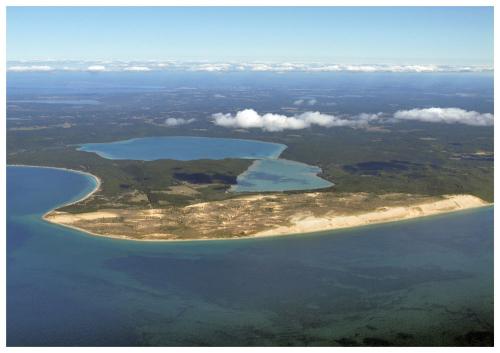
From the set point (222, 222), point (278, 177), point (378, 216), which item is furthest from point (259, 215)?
point (278, 177)

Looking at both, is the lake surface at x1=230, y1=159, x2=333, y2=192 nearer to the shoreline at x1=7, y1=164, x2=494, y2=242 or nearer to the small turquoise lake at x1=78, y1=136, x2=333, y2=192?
the small turquoise lake at x1=78, y1=136, x2=333, y2=192

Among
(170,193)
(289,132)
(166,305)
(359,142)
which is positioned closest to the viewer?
(166,305)

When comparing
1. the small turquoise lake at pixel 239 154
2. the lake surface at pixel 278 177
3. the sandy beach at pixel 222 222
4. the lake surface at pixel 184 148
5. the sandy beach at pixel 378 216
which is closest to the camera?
the sandy beach at pixel 222 222

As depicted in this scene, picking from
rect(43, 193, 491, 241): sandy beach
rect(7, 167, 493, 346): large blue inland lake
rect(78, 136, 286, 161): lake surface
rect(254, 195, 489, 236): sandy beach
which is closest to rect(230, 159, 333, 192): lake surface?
rect(78, 136, 286, 161): lake surface

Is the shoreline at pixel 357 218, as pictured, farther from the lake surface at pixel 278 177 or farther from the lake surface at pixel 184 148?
the lake surface at pixel 184 148

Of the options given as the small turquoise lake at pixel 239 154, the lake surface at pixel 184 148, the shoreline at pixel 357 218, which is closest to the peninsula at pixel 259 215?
the shoreline at pixel 357 218

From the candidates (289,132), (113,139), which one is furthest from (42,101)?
(289,132)

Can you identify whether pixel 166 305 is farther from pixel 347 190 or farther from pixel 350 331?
pixel 347 190
